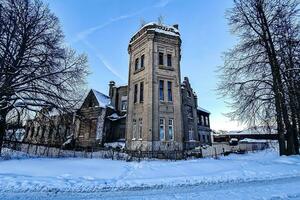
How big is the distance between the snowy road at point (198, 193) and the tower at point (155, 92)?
14.5 meters

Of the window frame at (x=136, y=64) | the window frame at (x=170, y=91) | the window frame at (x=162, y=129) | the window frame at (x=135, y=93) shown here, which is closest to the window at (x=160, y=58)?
the window frame at (x=170, y=91)

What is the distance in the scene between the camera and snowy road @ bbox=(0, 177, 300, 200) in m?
6.19

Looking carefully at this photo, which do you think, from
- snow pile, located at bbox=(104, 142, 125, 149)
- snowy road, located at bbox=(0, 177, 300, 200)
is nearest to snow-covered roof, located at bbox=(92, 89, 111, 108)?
snow pile, located at bbox=(104, 142, 125, 149)

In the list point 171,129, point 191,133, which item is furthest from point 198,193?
point 191,133

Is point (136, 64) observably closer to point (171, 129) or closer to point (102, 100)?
point (102, 100)

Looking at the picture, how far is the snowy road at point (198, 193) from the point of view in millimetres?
6188

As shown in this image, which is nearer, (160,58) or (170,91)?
(170,91)

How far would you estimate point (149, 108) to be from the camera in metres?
23.0

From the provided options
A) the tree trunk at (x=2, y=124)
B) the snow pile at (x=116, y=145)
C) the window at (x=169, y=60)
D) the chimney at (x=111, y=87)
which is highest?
the window at (x=169, y=60)

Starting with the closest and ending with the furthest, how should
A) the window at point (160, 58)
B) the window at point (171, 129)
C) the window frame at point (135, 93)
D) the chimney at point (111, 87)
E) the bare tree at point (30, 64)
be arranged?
1. the bare tree at point (30, 64)
2. the window at point (171, 129)
3. the window at point (160, 58)
4. the window frame at point (135, 93)
5. the chimney at point (111, 87)

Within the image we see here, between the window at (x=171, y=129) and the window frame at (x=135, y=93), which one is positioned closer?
the window at (x=171, y=129)

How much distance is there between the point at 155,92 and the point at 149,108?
1.96 m

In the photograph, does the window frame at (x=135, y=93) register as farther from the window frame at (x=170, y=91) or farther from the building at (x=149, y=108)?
the window frame at (x=170, y=91)

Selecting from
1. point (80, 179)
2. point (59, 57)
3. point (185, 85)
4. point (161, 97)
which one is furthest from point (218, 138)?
point (80, 179)
